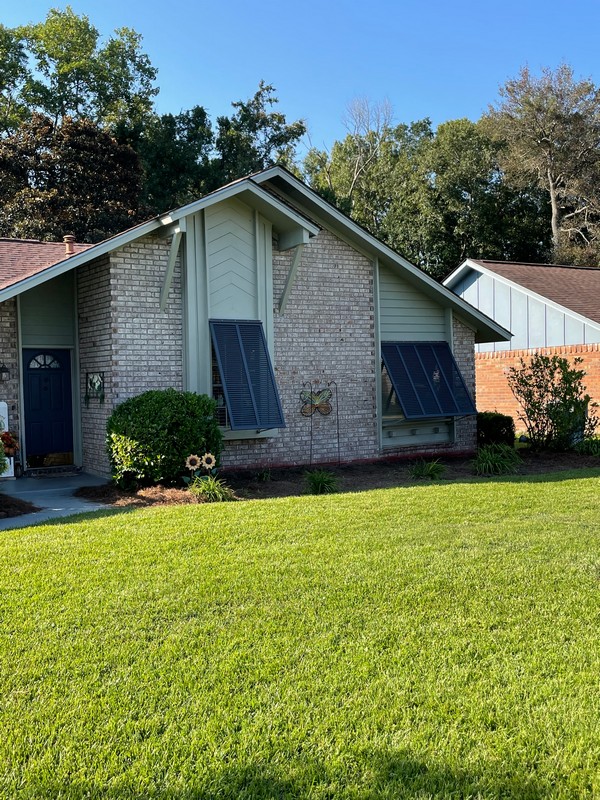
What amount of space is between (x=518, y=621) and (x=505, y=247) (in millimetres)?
34359

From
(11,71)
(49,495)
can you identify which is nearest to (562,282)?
(49,495)

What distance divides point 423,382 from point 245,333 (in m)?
4.02

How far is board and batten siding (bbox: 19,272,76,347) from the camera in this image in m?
12.6

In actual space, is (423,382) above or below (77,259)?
below

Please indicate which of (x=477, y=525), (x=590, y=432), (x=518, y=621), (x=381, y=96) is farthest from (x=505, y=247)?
(x=518, y=621)

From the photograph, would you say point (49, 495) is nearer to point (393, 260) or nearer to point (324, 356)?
point (324, 356)

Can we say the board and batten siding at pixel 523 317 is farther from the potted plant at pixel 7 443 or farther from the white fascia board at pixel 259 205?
the potted plant at pixel 7 443

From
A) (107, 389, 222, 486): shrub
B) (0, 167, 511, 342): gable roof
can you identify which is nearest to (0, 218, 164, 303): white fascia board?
(0, 167, 511, 342): gable roof

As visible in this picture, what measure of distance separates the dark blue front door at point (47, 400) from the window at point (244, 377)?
2783mm

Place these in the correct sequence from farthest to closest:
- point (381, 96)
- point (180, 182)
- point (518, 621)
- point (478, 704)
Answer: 1. point (381, 96)
2. point (180, 182)
3. point (518, 621)
4. point (478, 704)

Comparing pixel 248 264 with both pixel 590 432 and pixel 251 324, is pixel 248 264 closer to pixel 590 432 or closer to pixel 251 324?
pixel 251 324

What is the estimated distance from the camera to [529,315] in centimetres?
2180

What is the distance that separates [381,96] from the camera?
45.2 m

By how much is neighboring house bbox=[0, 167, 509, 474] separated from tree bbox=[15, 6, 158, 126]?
24.0 meters
